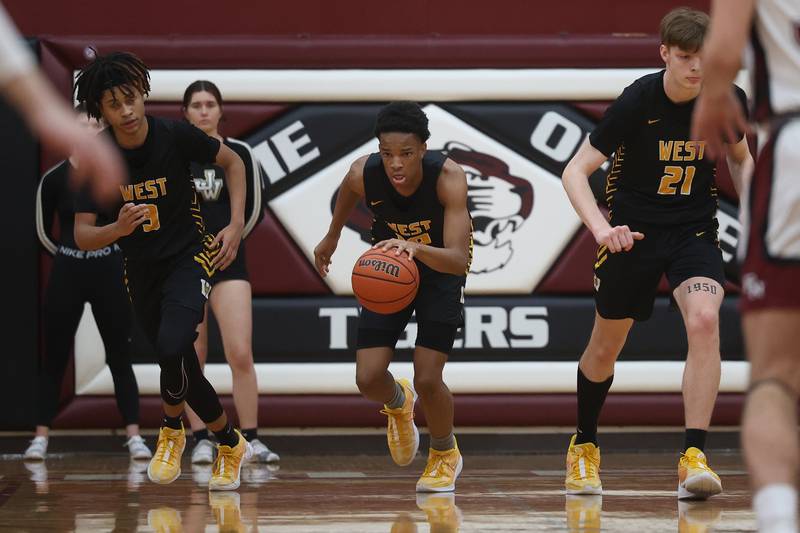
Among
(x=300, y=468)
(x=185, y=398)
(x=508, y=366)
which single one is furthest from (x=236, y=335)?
(x=508, y=366)

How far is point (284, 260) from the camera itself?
7004 mm

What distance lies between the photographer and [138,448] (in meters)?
6.51

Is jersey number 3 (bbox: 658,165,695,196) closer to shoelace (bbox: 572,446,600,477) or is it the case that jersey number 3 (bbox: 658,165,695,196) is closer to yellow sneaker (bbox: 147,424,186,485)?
shoelace (bbox: 572,446,600,477)

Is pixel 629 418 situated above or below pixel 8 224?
below

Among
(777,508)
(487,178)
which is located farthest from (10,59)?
(487,178)

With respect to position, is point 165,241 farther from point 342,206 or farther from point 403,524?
point 403,524

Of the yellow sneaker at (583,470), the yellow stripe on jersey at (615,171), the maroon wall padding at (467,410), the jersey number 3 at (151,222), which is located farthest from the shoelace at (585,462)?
the maroon wall padding at (467,410)

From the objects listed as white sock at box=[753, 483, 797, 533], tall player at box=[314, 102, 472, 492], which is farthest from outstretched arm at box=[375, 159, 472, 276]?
white sock at box=[753, 483, 797, 533]

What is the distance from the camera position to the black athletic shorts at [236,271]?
616cm

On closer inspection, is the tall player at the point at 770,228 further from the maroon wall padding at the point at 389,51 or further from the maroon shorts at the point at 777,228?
the maroon wall padding at the point at 389,51

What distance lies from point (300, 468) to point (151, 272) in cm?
150

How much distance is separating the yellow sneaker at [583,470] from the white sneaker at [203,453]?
211 cm

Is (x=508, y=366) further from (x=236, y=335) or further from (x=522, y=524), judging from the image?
(x=522, y=524)

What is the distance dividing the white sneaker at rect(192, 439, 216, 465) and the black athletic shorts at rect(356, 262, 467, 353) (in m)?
1.55
